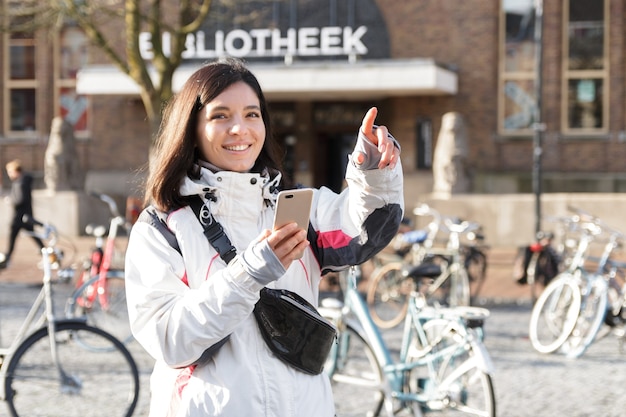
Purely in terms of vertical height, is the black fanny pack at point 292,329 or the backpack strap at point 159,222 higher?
the backpack strap at point 159,222

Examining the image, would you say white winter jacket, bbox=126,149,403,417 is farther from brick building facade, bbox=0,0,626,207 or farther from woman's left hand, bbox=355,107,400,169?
brick building facade, bbox=0,0,626,207

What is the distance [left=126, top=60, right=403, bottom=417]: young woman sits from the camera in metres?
2.38

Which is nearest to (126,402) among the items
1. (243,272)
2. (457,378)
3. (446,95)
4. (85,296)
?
(457,378)

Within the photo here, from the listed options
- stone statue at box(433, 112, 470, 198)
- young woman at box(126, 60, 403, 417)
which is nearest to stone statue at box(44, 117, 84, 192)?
stone statue at box(433, 112, 470, 198)

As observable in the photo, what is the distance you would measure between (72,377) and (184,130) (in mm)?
3728

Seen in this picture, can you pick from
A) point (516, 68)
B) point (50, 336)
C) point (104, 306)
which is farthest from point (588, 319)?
point (516, 68)

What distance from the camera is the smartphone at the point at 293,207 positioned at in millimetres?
2299

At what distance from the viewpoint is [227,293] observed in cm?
234

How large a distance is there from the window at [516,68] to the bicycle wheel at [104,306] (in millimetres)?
18691

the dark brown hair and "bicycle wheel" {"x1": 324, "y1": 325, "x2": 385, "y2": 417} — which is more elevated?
the dark brown hair

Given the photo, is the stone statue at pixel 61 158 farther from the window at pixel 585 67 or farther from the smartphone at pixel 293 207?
the smartphone at pixel 293 207

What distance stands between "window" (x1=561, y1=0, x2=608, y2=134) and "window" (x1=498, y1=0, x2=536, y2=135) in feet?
2.77

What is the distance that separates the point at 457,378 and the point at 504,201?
1476 cm

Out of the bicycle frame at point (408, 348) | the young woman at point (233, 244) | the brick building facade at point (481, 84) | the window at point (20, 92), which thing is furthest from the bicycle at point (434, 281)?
the window at point (20, 92)
